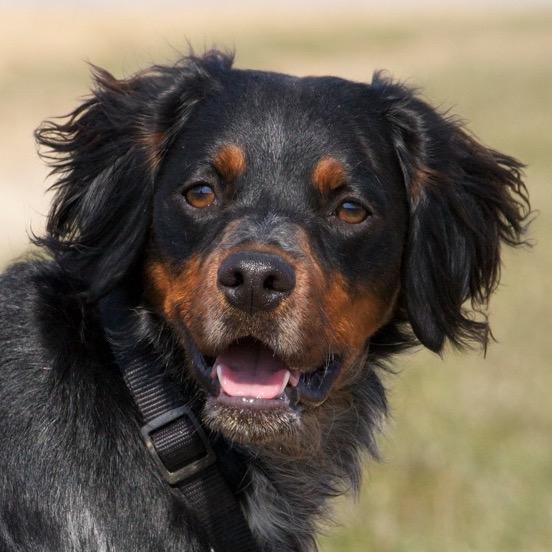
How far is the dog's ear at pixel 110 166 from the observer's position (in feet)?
12.5

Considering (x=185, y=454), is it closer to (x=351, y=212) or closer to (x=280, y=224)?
(x=280, y=224)

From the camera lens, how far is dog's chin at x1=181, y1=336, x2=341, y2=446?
344 cm

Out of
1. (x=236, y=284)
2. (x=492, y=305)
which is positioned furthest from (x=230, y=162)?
(x=492, y=305)

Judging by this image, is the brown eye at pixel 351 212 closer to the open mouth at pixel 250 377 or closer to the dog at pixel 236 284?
the dog at pixel 236 284

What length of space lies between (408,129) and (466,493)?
8.26 ft

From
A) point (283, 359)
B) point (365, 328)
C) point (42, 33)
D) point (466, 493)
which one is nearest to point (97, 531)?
point (283, 359)

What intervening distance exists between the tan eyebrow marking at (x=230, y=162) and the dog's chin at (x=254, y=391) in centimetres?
54

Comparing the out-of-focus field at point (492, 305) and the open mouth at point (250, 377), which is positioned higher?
the open mouth at point (250, 377)

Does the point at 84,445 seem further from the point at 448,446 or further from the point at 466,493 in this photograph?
the point at 448,446

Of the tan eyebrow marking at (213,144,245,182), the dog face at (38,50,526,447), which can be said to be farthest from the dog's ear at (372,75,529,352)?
the tan eyebrow marking at (213,144,245,182)

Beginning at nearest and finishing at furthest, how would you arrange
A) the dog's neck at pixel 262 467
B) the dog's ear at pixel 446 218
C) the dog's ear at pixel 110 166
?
the dog's neck at pixel 262 467 → the dog's ear at pixel 110 166 → the dog's ear at pixel 446 218

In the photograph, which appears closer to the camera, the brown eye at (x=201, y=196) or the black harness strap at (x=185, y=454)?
the black harness strap at (x=185, y=454)

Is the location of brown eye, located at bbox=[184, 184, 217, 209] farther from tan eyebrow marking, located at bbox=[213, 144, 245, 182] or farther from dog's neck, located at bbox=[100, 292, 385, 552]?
dog's neck, located at bbox=[100, 292, 385, 552]

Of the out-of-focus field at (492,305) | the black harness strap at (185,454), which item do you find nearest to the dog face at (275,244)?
the black harness strap at (185,454)
